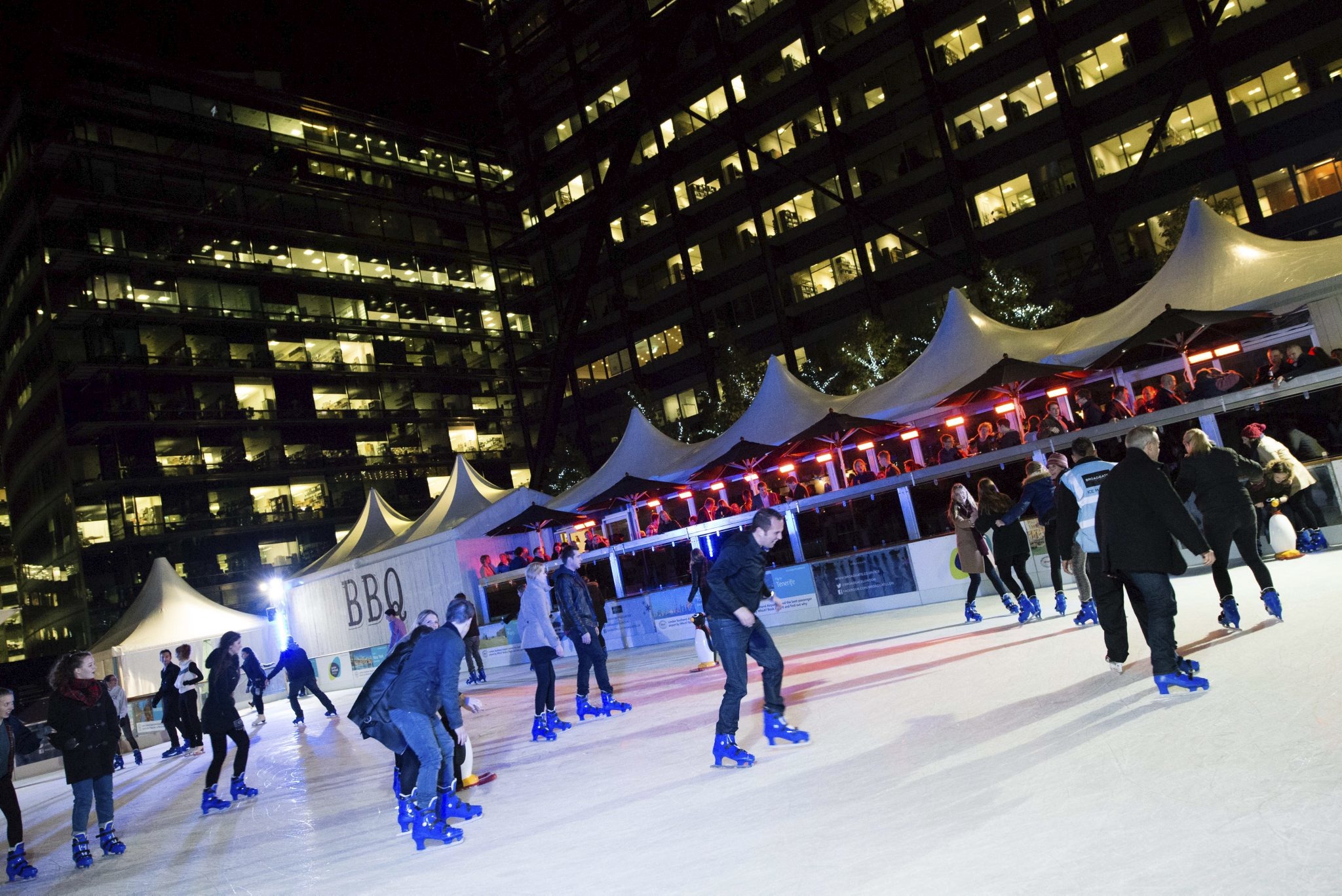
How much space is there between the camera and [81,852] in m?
6.95

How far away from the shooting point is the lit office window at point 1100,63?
29312mm

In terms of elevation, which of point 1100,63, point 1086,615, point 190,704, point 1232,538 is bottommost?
point 1086,615

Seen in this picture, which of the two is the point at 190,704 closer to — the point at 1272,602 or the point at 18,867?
the point at 18,867

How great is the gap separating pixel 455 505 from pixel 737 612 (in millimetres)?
17420

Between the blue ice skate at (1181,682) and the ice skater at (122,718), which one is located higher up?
the ice skater at (122,718)

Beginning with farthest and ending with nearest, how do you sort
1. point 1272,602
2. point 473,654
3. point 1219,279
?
point 473,654 → point 1219,279 → point 1272,602

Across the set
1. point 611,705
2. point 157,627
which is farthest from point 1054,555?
point 157,627

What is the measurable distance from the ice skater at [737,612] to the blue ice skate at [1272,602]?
3.78m

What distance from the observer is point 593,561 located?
62.4 ft

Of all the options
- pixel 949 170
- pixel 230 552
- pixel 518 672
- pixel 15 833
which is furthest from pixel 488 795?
pixel 230 552

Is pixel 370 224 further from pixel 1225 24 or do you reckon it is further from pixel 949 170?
pixel 1225 24

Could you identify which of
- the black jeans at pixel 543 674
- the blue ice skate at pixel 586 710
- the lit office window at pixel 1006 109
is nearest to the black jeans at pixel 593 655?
the blue ice skate at pixel 586 710

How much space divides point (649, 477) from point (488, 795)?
14.5 metres

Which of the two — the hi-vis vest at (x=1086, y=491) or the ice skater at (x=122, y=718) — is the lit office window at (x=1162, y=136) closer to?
the hi-vis vest at (x=1086, y=491)
